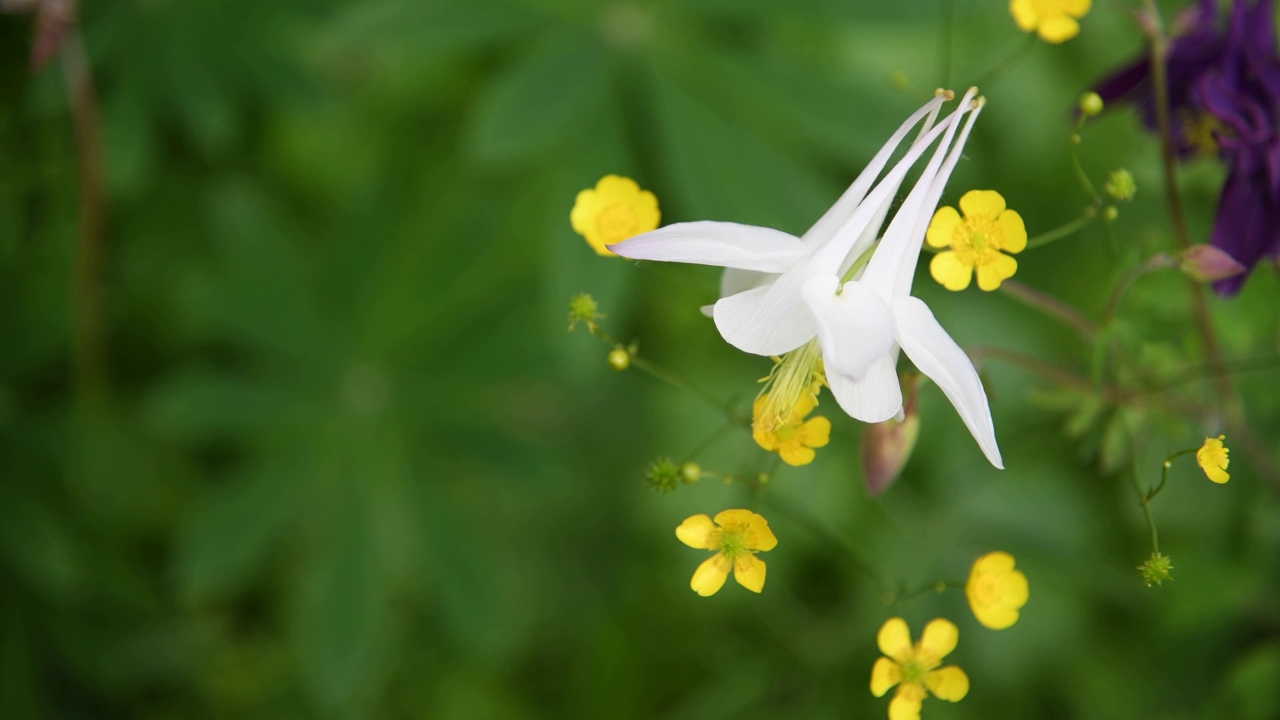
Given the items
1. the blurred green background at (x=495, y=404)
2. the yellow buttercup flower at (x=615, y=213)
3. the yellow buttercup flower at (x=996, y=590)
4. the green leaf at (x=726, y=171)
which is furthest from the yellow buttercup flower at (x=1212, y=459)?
the green leaf at (x=726, y=171)

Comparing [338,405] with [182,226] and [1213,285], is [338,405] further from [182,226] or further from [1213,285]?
[1213,285]

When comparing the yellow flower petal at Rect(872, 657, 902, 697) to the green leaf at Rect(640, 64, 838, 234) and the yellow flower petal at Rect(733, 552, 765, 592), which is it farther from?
the green leaf at Rect(640, 64, 838, 234)

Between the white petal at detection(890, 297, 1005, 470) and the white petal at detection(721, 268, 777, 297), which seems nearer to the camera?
the white petal at detection(890, 297, 1005, 470)

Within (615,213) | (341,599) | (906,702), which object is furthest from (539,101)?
(906,702)

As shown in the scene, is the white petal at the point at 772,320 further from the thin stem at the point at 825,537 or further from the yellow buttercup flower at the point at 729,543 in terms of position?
the thin stem at the point at 825,537

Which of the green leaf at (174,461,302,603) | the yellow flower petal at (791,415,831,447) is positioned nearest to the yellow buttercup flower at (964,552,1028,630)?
the yellow flower petal at (791,415,831,447)

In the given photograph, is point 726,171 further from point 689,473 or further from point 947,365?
point 947,365
